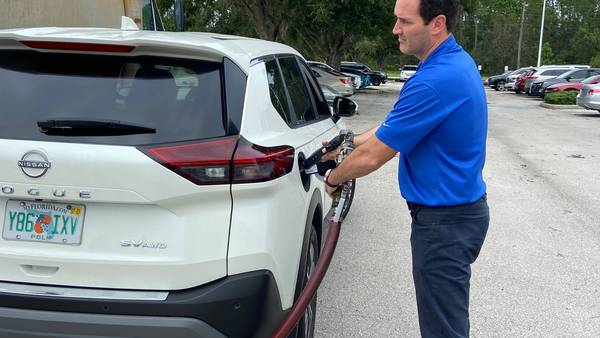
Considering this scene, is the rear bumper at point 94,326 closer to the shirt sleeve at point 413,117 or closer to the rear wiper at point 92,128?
the rear wiper at point 92,128

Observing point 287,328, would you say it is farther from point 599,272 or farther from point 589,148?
point 589,148

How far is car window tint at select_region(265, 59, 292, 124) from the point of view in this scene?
2.99m

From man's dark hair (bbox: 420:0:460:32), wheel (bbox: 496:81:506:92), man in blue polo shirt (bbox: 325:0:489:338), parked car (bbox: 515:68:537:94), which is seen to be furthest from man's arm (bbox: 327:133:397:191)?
wheel (bbox: 496:81:506:92)

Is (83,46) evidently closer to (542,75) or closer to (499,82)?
(542,75)

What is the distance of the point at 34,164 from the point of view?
7.34ft

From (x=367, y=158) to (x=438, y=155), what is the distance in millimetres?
299

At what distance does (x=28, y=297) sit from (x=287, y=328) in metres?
1.10

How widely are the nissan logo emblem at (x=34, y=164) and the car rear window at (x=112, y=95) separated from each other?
0.08m

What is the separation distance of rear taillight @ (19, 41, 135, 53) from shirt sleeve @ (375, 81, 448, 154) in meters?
1.19

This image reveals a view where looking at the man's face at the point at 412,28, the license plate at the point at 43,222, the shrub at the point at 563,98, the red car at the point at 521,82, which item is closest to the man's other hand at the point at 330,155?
the man's face at the point at 412,28

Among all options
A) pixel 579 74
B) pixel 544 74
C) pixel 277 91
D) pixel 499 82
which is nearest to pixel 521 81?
pixel 544 74

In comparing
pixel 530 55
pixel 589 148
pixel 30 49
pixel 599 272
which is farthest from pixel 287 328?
pixel 530 55

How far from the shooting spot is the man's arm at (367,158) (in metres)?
2.40

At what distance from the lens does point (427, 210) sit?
245cm
